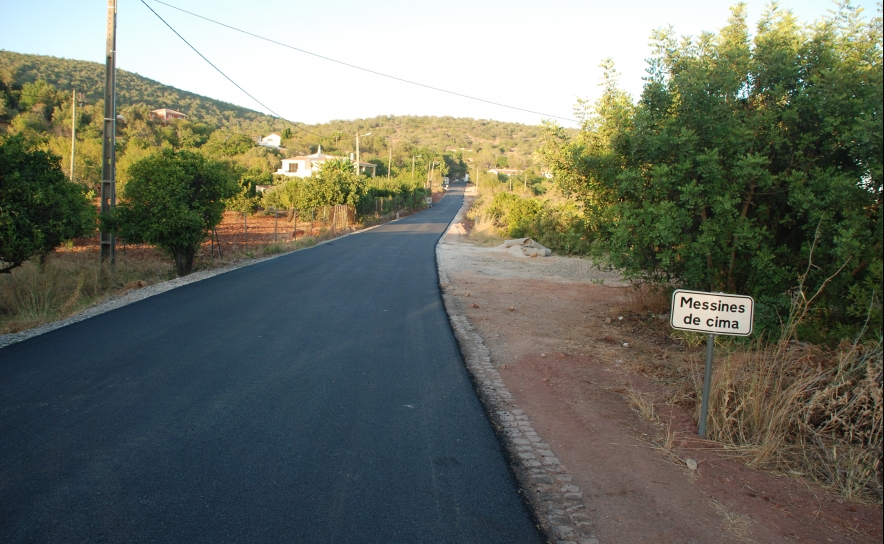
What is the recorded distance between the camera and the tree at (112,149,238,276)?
15.9m

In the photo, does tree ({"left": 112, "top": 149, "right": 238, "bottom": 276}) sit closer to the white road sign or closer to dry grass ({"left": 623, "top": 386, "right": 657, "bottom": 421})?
dry grass ({"left": 623, "top": 386, "right": 657, "bottom": 421})

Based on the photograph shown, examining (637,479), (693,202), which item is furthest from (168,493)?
(693,202)

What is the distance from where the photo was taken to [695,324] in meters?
5.39

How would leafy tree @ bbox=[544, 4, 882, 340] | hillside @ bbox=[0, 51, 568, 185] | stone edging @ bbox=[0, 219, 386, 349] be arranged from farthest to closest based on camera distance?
hillside @ bbox=[0, 51, 568, 185] → stone edging @ bbox=[0, 219, 386, 349] → leafy tree @ bbox=[544, 4, 882, 340]

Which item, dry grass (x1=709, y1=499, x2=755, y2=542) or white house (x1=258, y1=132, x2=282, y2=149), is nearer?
dry grass (x1=709, y1=499, x2=755, y2=542)

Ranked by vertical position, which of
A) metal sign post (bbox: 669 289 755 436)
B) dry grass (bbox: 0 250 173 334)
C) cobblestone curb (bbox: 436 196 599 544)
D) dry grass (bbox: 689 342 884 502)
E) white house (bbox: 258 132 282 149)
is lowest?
A: dry grass (bbox: 0 250 173 334)

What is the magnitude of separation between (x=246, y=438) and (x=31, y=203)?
1068cm

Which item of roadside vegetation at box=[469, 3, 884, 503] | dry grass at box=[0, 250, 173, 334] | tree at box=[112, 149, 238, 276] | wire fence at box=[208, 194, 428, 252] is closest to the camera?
roadside vegetation at box=[469, 3, 884, 503]

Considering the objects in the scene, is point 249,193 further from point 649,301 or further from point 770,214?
point 770,214

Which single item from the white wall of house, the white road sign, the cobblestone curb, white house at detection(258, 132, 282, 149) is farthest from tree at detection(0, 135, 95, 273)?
the white wall of house

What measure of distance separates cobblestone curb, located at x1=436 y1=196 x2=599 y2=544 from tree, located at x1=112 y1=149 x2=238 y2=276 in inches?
441

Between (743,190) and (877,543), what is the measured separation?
5.05 m

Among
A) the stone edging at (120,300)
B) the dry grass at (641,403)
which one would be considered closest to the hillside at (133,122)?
the stone edging at (120,300)

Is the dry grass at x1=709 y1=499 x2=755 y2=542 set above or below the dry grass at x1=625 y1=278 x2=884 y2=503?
below
